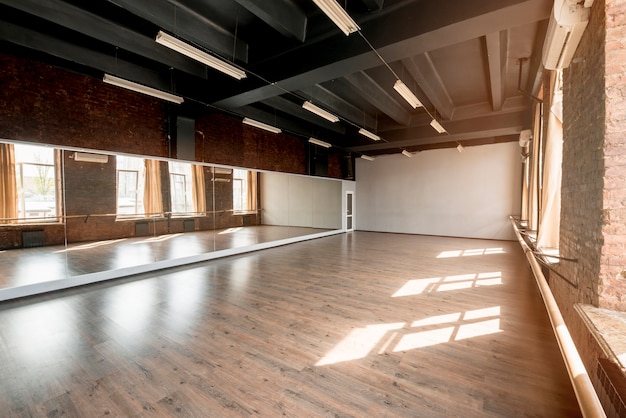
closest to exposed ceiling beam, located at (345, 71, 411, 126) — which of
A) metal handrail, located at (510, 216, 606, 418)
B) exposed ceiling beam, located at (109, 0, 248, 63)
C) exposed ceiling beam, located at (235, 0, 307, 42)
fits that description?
exposed ceiling beam, located at (235, 0, 307, 42)

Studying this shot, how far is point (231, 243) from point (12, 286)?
155 inches

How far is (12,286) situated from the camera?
149 inches

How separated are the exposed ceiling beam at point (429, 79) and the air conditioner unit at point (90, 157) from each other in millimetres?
5646

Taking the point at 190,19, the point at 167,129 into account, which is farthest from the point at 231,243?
the point at 190,19

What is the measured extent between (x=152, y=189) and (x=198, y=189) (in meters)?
0.98

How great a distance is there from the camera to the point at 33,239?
4.30 metres

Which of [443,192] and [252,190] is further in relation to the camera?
[443,192]

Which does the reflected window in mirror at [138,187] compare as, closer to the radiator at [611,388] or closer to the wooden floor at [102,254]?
the wooden floor at [102,254]

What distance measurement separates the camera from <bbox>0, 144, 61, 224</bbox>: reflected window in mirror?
3.99m

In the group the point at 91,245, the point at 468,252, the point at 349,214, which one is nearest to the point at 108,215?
the point at 91,245

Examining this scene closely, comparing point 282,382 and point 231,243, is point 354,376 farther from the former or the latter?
point 231,243

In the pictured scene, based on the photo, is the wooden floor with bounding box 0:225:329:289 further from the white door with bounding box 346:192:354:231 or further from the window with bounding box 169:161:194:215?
the white door with bounding box 346:192:354:231

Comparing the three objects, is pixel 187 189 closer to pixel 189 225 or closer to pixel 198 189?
pixel 198 189

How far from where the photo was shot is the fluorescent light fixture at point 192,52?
9.31 ft
